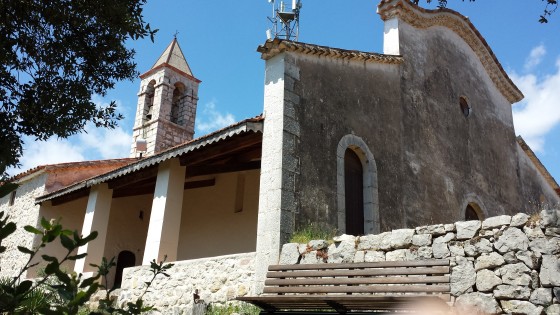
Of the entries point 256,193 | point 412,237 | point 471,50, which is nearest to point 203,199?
point 256,193

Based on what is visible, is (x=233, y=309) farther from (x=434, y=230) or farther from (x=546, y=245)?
(x=546, y=245)

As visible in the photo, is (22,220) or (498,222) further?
(22,220)

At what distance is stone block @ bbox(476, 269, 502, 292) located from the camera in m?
6.05

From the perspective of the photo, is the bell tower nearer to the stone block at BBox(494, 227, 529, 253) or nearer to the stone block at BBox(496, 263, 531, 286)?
the stone block at BBox(494, 227, 529, 253)

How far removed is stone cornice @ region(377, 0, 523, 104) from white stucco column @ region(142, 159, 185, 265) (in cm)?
613

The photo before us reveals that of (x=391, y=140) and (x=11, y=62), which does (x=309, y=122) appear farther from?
(x=11, y=62)

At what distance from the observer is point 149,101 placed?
23047 mm

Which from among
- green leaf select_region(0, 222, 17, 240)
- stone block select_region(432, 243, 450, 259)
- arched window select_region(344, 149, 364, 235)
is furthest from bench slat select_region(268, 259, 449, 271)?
green leaf select_region(0, 222, 17, 240)

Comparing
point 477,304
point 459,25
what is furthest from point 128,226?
point 477,304

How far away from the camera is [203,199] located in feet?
44.8

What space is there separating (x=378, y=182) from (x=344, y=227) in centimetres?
146

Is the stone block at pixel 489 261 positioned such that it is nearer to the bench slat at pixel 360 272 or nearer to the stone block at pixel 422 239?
the bench slat at pixel 360 272

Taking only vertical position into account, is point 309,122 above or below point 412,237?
above

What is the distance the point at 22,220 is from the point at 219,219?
5.81 meters
